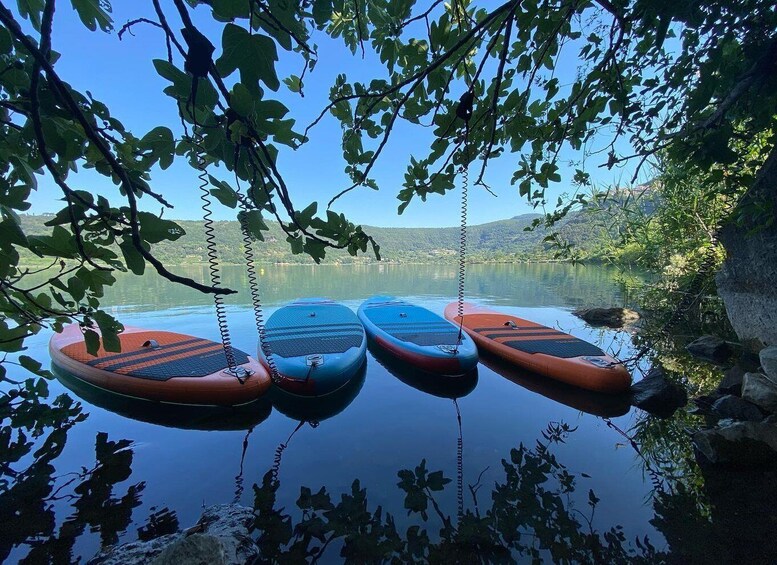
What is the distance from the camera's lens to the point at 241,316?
1316 cm

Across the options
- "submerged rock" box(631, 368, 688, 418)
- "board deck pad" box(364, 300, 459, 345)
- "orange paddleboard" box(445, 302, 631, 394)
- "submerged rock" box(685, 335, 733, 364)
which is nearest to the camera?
"submerged rock" box(631, 368, 688, 418)

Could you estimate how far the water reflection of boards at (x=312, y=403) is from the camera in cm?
526

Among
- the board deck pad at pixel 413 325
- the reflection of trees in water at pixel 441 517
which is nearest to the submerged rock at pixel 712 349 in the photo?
the reflection of trees in water at pixel 441 517

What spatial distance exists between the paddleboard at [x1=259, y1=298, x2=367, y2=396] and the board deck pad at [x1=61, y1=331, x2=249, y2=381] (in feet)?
2.89

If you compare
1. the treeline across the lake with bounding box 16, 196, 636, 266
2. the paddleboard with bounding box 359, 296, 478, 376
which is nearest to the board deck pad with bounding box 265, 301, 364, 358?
the paddleboard with bounding box 359, 296, 478, 376

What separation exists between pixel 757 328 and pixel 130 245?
29.9 ft

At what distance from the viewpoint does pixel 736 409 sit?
4.50 meters

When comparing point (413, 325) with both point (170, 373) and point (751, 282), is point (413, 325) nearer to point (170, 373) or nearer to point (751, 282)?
point (170, 373)

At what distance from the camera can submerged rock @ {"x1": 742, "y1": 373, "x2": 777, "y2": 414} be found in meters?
4.15

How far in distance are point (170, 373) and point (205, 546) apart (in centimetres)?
390

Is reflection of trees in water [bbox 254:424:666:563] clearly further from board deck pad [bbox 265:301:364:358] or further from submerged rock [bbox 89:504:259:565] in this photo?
board deck pad [bbox 265:301:364:358]

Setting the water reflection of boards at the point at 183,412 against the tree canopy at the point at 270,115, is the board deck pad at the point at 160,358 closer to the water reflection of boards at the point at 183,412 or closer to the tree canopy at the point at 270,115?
the water reflection of boards at the point at 183,412

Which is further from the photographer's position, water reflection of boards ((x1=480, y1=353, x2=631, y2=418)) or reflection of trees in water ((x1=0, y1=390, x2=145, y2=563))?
water reflection of boards ((x1=480, y1=353, x2=631, y2=418))

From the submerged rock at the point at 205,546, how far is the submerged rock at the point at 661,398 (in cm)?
593
